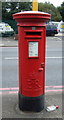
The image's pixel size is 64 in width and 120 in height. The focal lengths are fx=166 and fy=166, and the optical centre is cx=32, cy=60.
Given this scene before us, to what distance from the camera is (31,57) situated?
291cm

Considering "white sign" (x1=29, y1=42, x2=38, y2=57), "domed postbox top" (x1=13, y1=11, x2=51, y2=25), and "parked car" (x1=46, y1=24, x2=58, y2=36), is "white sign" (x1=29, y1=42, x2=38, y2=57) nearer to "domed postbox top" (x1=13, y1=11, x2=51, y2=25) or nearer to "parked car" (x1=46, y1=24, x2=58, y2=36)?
"domed postbox top" (x1=13, y1=11, x2=51, y2=25)

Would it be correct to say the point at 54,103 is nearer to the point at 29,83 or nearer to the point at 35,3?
the point at 29,83

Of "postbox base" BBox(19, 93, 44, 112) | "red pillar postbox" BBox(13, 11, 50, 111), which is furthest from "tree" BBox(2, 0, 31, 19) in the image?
"postbox base" BBox(19, 93, 44, 112)

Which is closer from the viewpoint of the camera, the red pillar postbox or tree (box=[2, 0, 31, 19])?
the red pillar postbox

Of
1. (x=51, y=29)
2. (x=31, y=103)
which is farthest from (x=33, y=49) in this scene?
(x=51, y=29)

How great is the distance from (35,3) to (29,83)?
4.65 feet

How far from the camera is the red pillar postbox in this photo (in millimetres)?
2771

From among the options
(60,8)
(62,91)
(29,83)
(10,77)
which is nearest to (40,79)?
(29,83)

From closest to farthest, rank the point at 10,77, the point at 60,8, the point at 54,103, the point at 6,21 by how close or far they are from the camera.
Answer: the point at 54,103
the point at 10,77
the point at 6,21
the point at 60,8

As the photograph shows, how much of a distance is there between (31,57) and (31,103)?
89 cm

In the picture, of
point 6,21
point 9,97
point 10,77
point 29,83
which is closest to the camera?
point 29,83

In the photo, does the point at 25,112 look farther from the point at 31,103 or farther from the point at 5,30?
the point at 5,30

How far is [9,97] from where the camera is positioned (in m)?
3.80

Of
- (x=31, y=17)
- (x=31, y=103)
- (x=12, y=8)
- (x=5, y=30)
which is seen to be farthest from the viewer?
(x=12, y=8)
